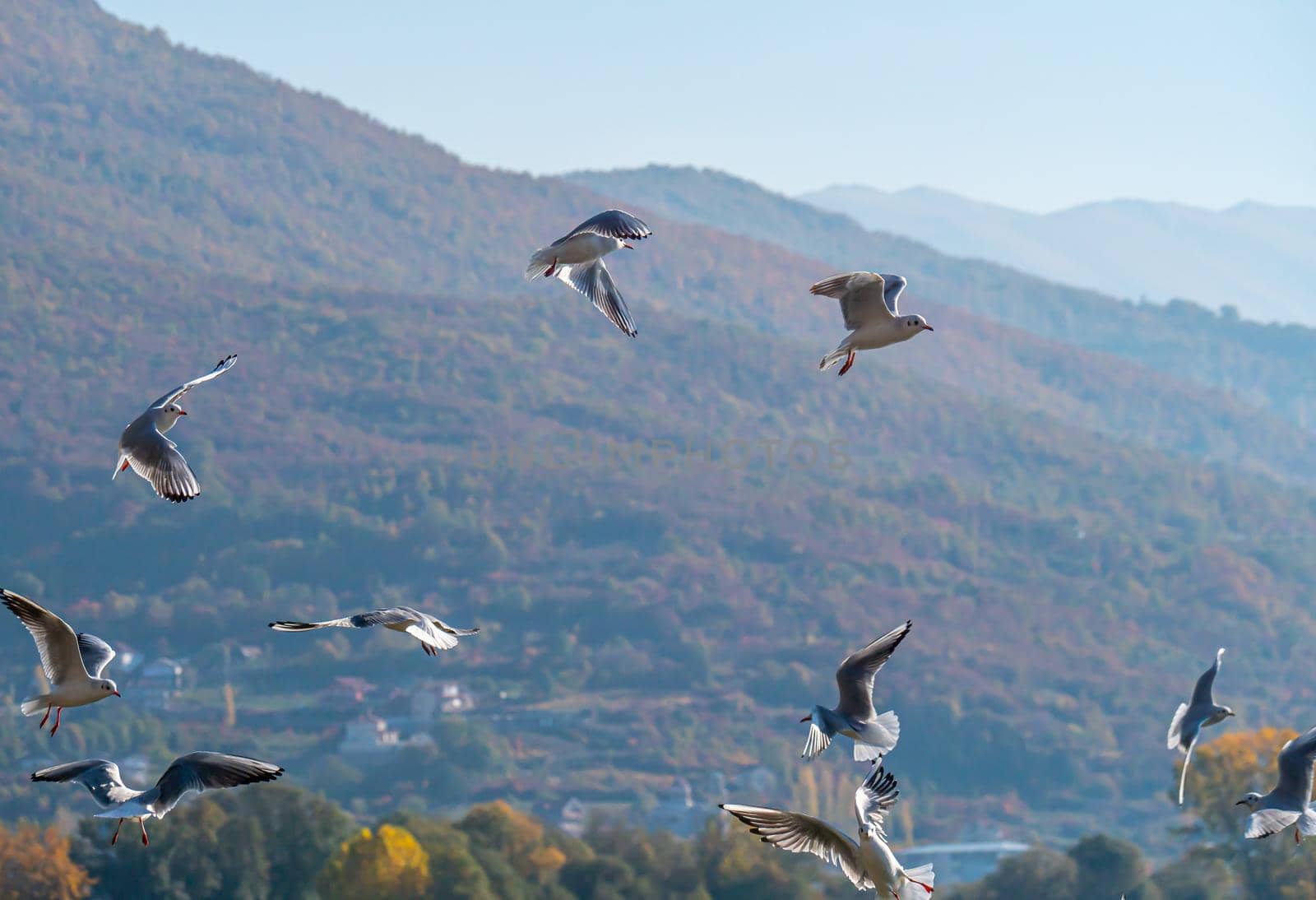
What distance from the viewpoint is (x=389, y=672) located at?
191625 millimetres

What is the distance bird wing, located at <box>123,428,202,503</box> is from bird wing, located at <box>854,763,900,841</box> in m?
6.36

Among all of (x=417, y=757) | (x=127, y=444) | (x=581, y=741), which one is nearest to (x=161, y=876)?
(x=127, y=444)

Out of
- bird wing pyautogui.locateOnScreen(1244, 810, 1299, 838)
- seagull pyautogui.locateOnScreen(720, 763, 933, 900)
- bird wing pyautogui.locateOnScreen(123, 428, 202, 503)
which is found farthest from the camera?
bird wing pyautogui.locateOnScreen(123, 428, 202, 503)

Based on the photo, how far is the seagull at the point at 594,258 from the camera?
19.2 metres

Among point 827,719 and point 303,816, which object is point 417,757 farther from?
point 827,719

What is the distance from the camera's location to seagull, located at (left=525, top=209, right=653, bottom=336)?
19.2 metres

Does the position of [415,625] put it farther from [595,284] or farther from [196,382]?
[595,284]

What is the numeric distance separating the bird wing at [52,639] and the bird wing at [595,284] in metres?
5.86

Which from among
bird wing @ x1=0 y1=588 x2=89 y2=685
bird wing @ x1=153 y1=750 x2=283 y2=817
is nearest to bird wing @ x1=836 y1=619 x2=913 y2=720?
bird wing @ x1=153 y1=750 x2=283 y2=817

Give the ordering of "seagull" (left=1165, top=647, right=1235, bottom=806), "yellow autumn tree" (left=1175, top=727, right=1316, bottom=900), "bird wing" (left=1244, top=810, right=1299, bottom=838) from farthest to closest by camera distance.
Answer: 1. "yellow autumn tree" (left=1175, top=727, right=1316, bottom=900)
2. "seagull" (left=1165, top=647, right=1235, bottom=806)
3. "bird wing" (left=1244, top=810, right=1299, bottom=838)

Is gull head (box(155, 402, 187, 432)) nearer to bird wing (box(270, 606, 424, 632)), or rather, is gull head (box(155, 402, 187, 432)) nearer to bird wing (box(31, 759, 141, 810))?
bird wing (box(270, 606, 424, 632))

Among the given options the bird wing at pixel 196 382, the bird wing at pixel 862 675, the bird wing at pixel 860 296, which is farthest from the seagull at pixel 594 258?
the bird wing at pixel 862 675

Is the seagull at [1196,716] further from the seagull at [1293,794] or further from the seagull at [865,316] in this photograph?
the seagull at [865,316]

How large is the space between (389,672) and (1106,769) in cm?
6629
